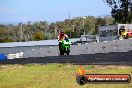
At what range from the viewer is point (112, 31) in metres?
84.1

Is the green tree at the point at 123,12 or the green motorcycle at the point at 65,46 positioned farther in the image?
the green tree at the point at 123,12

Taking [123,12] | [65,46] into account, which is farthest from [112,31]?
[65,46]

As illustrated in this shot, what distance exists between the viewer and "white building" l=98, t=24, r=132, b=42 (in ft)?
248

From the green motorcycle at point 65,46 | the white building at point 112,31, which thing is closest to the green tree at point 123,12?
the white building at point 112,31

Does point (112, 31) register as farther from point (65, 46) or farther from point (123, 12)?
point (65, 46)

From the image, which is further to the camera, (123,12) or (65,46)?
(123,12)

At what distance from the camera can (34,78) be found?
13.5 m

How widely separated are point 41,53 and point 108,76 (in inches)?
1222

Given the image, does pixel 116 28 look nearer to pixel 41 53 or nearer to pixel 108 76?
pixel 41 53

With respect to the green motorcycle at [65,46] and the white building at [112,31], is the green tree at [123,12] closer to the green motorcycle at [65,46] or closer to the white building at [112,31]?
the white building at [112,31]

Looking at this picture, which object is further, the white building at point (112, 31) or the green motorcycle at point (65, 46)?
the white building at point (112, 31)

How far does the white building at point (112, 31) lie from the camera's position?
7550 centimetres

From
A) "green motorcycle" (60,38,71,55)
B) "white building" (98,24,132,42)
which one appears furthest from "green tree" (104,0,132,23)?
"green motorcycle" (60,38,71,55)

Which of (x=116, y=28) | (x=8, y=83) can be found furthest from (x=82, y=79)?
(x=116, y=28)
